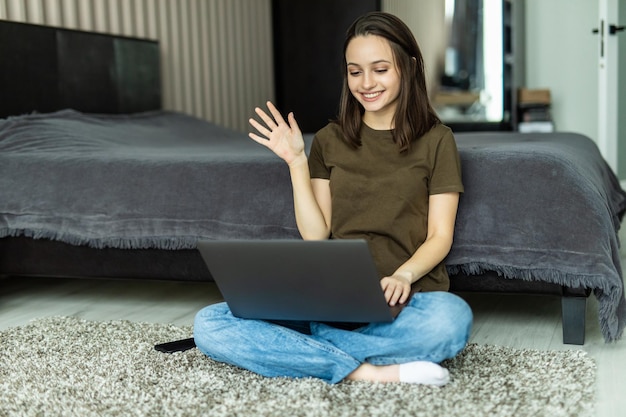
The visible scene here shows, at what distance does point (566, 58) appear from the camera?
509 centimetres

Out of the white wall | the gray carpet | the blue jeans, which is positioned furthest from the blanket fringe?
the white wall

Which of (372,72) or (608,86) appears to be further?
(608,86)

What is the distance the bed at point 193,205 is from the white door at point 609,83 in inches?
50.3

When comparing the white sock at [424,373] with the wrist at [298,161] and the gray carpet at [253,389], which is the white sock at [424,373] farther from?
the wrist at [298,161]

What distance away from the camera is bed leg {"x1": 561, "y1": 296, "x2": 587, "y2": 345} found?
5.62ft

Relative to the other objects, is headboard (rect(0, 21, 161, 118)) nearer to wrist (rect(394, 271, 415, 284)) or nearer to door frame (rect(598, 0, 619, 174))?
wrist (rect(394, 271, 415, 284))

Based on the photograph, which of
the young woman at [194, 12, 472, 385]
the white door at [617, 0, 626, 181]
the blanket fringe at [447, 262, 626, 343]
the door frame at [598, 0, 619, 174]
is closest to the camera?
the young woman at [194, 12, 472, 385]

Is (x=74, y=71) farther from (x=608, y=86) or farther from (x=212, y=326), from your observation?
(x=608, y=86)

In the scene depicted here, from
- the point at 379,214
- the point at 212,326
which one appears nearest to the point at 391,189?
the point at 379,214

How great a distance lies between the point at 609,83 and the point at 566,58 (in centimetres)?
121

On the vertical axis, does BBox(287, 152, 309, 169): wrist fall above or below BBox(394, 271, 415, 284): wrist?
above

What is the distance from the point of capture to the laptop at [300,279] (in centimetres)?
129

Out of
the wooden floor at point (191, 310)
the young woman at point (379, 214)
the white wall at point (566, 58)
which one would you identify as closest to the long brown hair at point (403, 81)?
the young woman at point (379, 214)

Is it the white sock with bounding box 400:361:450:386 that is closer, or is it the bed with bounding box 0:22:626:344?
the white sock with bounding box 400:361:450:386
